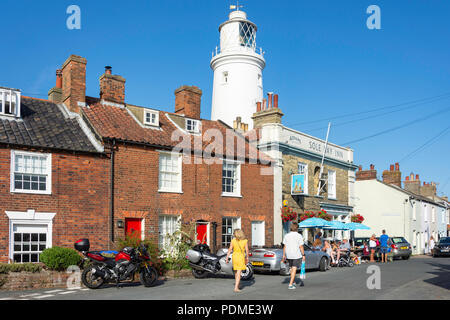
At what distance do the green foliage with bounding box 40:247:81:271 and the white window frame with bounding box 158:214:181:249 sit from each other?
Result: 527 cm

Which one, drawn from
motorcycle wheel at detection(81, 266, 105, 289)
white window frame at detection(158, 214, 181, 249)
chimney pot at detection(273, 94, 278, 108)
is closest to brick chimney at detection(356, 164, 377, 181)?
chimney pot at detection(273, 94, 278, 108)

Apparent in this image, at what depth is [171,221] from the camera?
66.9 feet

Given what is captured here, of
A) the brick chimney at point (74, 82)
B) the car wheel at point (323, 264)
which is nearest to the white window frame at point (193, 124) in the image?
the brick chimney at point (74, 82)

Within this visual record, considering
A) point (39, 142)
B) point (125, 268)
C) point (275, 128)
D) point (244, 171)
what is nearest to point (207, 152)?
point (244, 171)

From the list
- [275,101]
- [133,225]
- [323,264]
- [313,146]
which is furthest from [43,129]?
[313,146]

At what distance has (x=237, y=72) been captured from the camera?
40.4m

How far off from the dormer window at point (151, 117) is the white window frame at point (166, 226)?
4.34 m

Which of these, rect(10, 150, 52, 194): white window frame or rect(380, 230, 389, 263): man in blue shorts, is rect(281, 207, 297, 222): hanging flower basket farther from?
rect(10, 150, 52, 194): white window frame

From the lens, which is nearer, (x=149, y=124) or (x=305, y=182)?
(x=149, y=124)

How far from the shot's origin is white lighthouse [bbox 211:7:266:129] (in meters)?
39.9

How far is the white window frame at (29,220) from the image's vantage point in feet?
51.6

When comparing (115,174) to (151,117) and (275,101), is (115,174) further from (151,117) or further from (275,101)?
(275,101)
